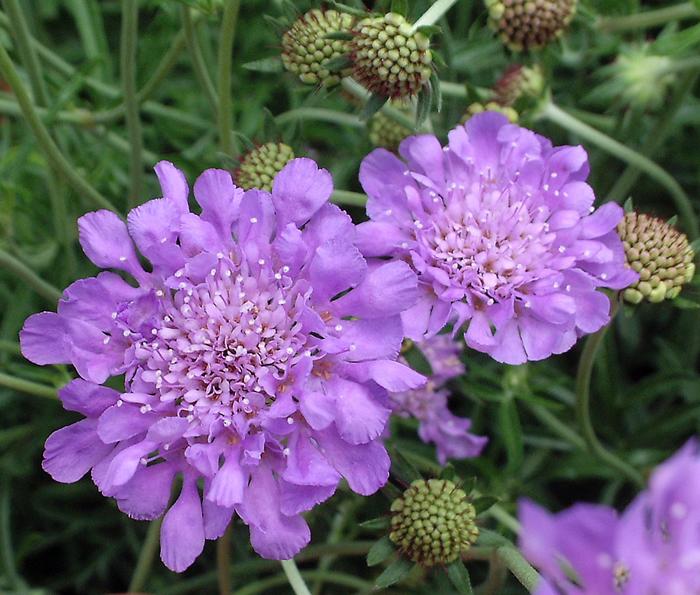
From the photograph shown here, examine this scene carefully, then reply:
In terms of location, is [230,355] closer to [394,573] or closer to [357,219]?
[394,573]

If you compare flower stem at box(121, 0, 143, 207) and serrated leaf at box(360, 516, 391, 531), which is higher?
flower stem at box(121, 0, 143, 207)

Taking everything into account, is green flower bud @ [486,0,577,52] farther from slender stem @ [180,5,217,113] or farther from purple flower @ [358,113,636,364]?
slender stem @ [180,5,217,113]

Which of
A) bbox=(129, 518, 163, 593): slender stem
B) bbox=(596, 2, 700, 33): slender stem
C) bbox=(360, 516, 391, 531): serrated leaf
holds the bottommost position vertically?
bbox=(129, 518, 163, 593): slender stem

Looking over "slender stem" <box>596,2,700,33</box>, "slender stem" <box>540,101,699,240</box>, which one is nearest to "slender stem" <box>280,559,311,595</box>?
"slender stem" <box>540,101,699,240</box>

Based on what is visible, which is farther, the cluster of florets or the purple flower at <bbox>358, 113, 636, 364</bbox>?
the purple flower at <bbox>358, 113, 636, 364</bbox>

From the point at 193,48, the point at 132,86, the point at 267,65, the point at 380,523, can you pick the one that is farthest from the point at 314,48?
the point at 380,523

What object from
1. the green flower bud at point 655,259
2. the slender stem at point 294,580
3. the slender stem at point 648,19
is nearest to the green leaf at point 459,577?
the slender stem at point 294,580

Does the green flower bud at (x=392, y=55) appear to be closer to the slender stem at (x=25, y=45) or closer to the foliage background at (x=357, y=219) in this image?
the foliage background at (x=357, y=219)

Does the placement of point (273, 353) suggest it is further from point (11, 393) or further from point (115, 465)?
point (11, 393)
